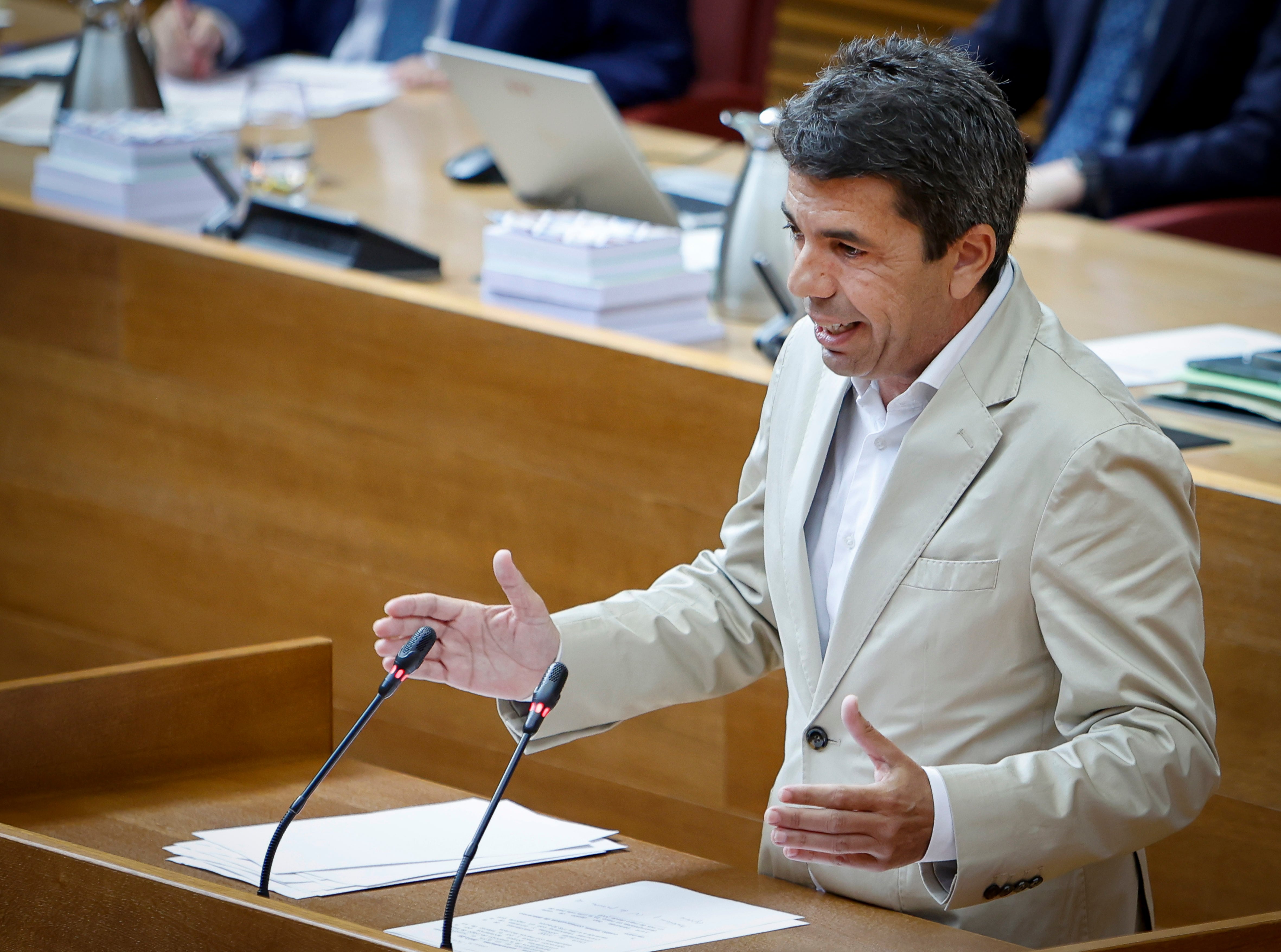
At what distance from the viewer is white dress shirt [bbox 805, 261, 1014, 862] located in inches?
53.8

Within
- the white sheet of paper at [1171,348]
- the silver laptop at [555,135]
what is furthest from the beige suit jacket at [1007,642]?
the silver laptop at [555,135]

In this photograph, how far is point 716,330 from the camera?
2.23 meters

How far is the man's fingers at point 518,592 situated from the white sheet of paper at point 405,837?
0.20 meters

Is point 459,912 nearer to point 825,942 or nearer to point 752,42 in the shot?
point 825,942

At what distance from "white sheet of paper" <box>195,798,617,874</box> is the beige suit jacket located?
87mm

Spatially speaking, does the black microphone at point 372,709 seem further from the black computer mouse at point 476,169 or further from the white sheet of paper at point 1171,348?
the black computer mouse at point 476,169

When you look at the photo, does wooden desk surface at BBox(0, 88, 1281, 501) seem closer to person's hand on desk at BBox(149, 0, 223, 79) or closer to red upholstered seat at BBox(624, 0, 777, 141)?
person's hand on desk at BBox(149, 0, 223, 79)

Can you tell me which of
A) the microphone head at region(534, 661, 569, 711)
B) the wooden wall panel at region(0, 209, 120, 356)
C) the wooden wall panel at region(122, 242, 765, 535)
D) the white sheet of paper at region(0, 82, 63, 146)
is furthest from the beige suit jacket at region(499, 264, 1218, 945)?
the white sheet of paper at region(0, 82, 63, 146)

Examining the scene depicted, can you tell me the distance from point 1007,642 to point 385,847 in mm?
538

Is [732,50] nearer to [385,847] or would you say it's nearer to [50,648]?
[50,648]

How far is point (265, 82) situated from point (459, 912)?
1.79 meters

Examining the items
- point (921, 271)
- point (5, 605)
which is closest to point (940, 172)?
point (921, 271)

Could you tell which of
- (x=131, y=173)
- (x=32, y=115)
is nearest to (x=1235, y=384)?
(x=131, y=173)

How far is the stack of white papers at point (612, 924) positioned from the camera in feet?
3.99
